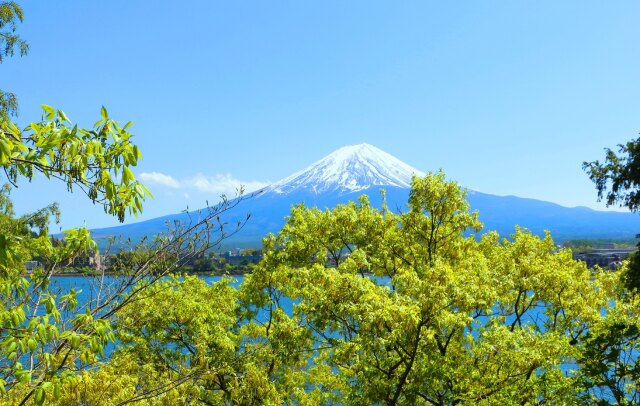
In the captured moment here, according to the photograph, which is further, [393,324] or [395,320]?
[393,324]

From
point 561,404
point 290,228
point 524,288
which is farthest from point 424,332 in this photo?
point 290,228

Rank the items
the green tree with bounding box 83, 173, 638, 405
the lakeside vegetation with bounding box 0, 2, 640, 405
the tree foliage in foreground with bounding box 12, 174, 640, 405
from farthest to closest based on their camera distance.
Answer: the green tree with bounding box 83, 173, 638, 405 → the tree foliage in foreground with bounding box 12, 174, 640, 405 → the lakeside vegetation with bounding box 0, 2, 640, 405

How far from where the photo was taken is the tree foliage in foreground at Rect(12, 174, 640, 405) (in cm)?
938

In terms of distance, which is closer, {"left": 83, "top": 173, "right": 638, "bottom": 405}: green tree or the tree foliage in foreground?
the tree foliage in foreground

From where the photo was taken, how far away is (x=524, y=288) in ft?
41.4

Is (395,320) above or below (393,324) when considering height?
above

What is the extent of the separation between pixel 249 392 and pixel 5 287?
408 inches

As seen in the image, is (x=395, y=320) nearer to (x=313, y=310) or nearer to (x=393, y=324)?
(x=393, y=324)

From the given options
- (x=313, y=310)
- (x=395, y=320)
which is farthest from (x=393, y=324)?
(x=313, y=310)

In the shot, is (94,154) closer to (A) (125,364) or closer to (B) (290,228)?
(A) (125,364)

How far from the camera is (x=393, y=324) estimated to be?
9.77 meters

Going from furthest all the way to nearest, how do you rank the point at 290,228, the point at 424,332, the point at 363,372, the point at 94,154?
the point at 290,228, the point at 363,372, the point at 424,332, the point at 94,154

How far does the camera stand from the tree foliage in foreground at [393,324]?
369 inches

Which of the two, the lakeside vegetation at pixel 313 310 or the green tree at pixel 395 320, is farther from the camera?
the green tree at pixel 395 320
